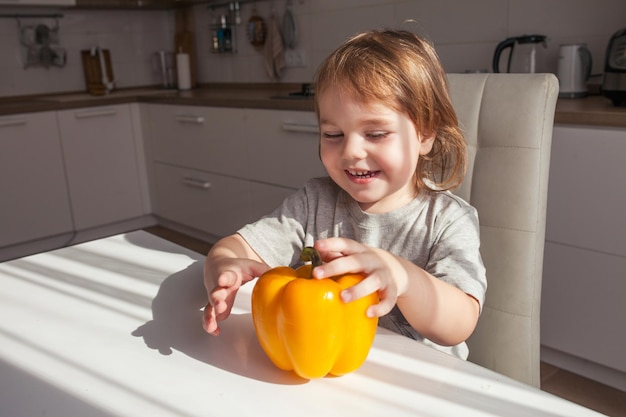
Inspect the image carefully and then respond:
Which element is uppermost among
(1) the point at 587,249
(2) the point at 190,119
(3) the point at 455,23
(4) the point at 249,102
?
(3) the point at 455,23

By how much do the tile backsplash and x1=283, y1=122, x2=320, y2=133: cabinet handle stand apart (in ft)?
2.14

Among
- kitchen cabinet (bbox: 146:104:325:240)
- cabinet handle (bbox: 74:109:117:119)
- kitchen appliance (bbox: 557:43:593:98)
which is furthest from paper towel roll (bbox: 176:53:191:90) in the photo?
kitchen appliance (bbox: 557:43:593:98)

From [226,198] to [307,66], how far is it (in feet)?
2.74

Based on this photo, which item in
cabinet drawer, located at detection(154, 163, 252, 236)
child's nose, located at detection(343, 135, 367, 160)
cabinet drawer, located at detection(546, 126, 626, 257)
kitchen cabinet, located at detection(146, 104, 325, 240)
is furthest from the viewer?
cabinet drawer, located at detection(154, 163, 252, 236)

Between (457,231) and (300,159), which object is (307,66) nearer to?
(300,159)

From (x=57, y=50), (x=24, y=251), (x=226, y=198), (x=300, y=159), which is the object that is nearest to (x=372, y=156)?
(x=300, y=159)

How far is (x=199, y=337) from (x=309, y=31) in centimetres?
268

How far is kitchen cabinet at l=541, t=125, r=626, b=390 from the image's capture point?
5.51ft

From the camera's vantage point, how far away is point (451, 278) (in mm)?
819

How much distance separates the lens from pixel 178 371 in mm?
648

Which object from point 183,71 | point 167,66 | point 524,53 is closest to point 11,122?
point 183,71

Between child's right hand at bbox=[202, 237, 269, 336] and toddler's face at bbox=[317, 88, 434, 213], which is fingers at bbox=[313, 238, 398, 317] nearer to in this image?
child's right hand at bbox=[202, 237, 269, 336]

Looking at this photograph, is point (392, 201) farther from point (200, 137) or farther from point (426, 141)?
point (200, 137)

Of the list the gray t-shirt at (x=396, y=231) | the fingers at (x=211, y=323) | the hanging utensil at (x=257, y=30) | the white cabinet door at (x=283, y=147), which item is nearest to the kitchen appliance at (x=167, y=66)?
the hanging utensil at (x=257, y=30)
